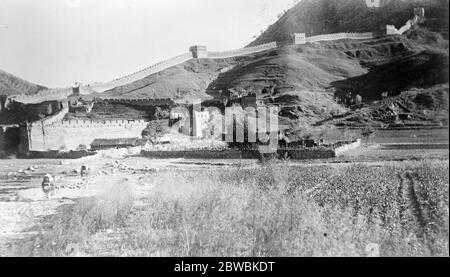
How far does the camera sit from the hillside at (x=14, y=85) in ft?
262

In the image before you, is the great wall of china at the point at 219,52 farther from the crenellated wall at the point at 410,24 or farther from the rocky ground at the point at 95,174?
the rocky ground at the point at 95,174

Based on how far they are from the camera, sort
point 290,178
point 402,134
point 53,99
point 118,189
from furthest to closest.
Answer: point 53,99
point 402,134
point 290,178
point 118,189

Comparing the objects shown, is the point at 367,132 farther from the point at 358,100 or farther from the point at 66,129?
the point at 66,129

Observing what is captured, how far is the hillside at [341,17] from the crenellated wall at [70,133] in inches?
1851

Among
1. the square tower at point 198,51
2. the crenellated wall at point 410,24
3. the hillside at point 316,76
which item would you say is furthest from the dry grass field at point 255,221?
the crenellated wall at point 410,24

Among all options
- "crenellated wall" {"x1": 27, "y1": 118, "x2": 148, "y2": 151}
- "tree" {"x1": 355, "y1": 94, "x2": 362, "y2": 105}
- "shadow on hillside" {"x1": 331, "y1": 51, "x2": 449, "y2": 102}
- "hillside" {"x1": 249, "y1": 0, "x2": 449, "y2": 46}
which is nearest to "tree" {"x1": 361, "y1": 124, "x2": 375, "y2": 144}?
"tree" {"x1": 355, "y1": 94, "x2": 362, "y2": 105}

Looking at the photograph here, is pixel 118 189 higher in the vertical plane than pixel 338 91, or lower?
lower

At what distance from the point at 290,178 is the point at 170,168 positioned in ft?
22.9

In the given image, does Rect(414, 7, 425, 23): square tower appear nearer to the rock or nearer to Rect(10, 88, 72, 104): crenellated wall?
Rect(10, 88, 72, 104): crenellated wall

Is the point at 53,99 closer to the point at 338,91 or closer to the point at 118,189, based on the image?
the point at 338,91

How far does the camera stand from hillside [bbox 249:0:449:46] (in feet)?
278

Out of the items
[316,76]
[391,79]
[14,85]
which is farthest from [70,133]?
[14,85]
